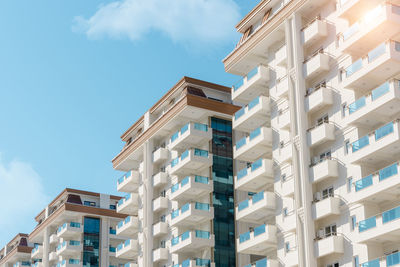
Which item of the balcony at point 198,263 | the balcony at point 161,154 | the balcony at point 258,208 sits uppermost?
the balcony at point 161,154

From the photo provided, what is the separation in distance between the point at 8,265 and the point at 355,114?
89762 millimetres

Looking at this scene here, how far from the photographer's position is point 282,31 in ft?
192

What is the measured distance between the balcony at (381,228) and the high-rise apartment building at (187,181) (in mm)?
24415

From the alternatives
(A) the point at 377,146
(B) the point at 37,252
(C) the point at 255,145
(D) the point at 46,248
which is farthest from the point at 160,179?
(B) the point at 37,252

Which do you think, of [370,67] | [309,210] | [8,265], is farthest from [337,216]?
[8,265]

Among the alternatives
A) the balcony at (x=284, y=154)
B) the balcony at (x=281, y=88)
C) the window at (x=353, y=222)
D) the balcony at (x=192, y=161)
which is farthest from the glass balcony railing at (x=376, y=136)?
the balcony at (x=192, y=161)

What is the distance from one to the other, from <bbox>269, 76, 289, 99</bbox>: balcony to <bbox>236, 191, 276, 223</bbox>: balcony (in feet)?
26.2

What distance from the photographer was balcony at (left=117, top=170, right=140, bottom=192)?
8088 cm

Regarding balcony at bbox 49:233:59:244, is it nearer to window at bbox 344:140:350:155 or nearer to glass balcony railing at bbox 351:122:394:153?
window at bbox 344:140:350:155

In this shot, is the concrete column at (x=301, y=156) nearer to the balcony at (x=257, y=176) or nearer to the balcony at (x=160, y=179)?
the balcony at (x=257, y=176)

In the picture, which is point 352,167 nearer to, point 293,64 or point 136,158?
point 293,64

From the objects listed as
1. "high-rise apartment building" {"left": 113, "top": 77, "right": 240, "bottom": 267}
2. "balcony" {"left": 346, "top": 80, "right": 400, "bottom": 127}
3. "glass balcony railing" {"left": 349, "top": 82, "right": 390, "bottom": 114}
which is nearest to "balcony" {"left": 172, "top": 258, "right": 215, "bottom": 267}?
"high-rise apartment building" {"left": 113, "top": 77, "right": 240, "bottom": 267}

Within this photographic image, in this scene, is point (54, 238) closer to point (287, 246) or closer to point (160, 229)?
point (160, 229)

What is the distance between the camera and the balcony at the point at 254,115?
59.2 metres
